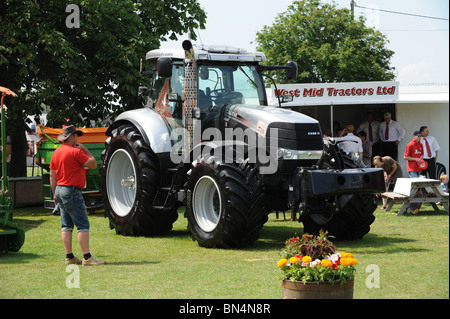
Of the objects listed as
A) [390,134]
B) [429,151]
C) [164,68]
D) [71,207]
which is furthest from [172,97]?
[390,134]

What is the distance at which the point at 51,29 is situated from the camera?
17.8 metres

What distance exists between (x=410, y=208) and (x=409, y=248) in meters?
4.87

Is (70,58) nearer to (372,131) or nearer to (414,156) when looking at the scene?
(372,131)

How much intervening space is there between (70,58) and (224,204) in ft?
29.6

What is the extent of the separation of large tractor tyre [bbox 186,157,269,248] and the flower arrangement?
3036mm

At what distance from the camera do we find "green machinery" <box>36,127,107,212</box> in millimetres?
16172

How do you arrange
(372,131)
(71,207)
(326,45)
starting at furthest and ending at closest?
(326,45) < (372,131) < (71,207)

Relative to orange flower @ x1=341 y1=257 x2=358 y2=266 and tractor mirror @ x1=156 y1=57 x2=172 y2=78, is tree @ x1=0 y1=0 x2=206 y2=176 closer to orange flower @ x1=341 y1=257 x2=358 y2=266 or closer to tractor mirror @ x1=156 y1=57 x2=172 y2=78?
tractor mirror @ x1=156 y1=57 x2=172 y2=78

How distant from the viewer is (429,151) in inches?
661

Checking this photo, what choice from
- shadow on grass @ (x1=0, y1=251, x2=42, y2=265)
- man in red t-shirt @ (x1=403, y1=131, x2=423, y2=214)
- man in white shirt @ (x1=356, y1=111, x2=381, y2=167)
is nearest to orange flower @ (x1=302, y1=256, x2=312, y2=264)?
shadow on grass @ (x1=0, y1=251, x2=42, y2=265)

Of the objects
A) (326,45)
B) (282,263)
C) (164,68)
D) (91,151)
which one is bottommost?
(282,263)

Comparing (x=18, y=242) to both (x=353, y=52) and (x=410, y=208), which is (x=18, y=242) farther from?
(x=353, y=52)

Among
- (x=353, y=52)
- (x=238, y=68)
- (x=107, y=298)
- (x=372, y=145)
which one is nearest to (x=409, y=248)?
(x=238, y=68)

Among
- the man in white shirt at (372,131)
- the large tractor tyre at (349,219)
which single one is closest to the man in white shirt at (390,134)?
Answer: the man in white shirt at (372,131)
